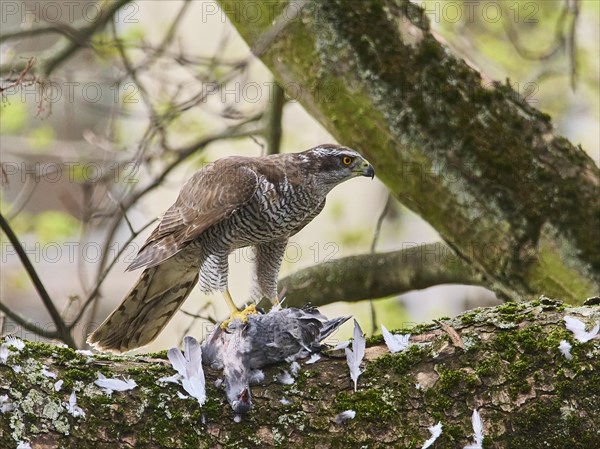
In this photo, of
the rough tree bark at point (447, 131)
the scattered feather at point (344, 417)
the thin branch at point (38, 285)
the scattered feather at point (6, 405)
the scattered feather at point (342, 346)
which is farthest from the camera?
the rough tree bark at point (447, 131)

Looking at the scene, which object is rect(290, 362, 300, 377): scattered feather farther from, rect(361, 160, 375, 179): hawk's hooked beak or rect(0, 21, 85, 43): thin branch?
rect(0, 21, 85, 43): thin branch

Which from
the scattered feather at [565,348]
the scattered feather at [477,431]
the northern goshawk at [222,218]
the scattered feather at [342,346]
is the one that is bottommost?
the scattered feather at [477,431]

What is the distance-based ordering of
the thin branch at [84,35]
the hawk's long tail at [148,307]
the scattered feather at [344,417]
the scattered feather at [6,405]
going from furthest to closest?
the thin branch at [84,35]
the hawk's long tail at [148,307]
the scattered feather at [344,417]
the scattered feather at [6,405]

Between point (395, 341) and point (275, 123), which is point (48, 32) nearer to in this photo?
point (275, 123)

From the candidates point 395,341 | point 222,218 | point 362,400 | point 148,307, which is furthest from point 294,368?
point 148,307

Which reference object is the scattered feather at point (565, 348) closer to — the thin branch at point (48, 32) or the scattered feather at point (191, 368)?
the scattered feather at point (191, 368)

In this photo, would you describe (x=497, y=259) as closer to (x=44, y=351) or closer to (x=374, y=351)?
(x=374, y=351)

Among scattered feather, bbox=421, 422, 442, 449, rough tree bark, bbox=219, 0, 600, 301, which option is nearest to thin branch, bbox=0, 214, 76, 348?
rough tree bark, bbox=219, 0, 600, 301

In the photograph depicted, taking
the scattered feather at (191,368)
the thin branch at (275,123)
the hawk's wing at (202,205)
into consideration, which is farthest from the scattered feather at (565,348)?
the thin branch at (275,123)

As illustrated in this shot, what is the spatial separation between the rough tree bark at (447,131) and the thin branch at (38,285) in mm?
1748

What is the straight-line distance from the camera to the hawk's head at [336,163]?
13.3ft

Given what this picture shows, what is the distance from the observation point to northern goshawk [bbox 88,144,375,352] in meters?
3.99

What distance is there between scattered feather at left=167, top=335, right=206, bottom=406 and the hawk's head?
5.39 feet

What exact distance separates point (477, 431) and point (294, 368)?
0.64 m
